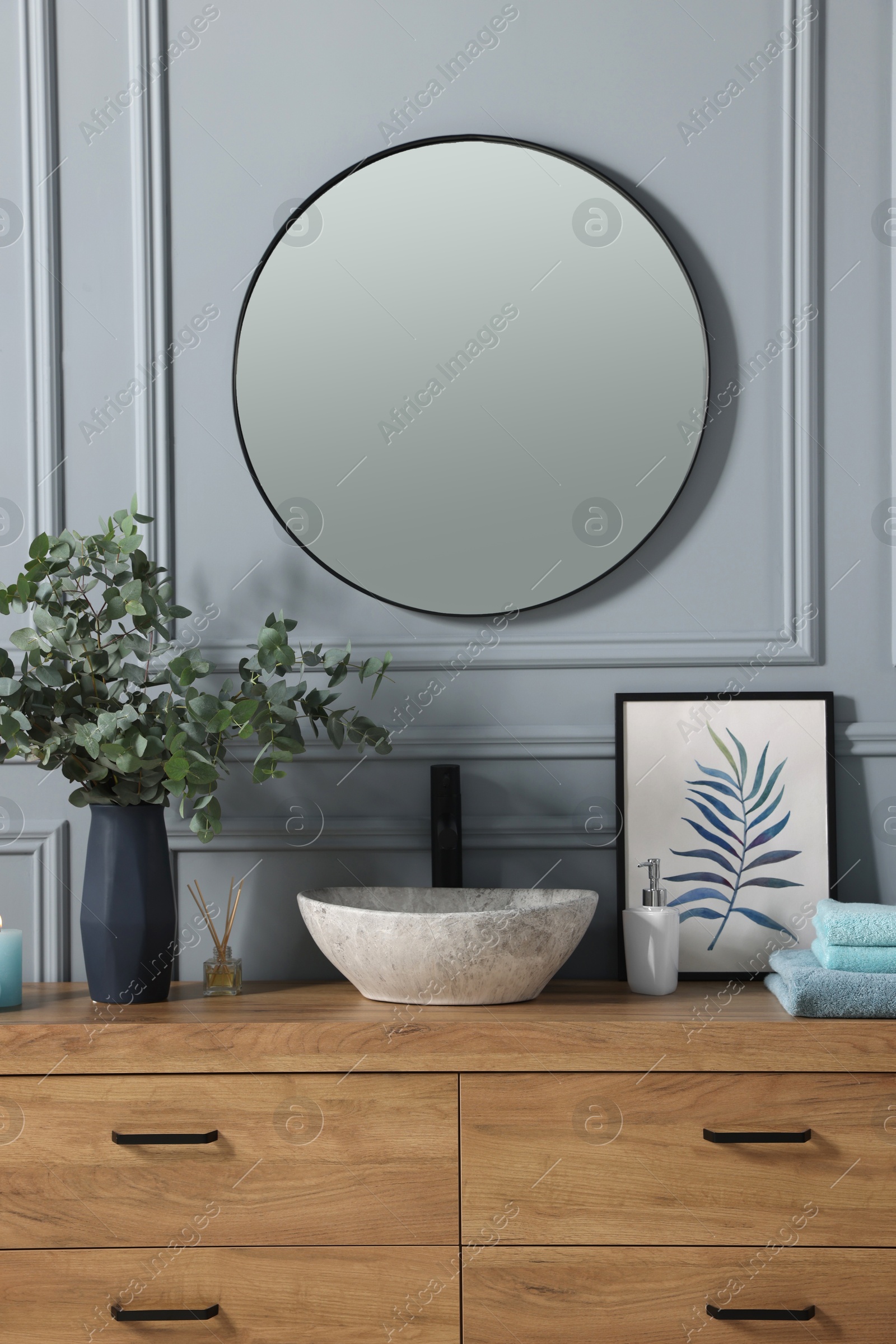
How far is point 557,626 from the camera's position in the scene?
55.9 inches

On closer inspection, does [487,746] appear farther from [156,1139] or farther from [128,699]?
[156,1139]

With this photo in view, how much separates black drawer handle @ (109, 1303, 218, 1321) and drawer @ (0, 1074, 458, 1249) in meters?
0.07

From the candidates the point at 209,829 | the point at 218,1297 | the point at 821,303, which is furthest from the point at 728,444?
the point at 218,1297

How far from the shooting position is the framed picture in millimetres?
1332

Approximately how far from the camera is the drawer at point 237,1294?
1004 mm

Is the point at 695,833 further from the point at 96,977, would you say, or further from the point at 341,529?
the point at 96,977

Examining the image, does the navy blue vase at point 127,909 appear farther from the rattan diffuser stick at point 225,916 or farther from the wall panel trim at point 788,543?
the wall panel trim at point 788,543

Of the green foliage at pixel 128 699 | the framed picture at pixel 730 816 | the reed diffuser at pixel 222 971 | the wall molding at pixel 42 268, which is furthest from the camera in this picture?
the wall molding at pixel 42 268

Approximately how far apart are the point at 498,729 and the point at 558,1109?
0.56 meters

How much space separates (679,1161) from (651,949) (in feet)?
0.84

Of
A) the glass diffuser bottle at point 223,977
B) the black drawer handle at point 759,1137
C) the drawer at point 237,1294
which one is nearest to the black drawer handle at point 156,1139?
the drawer at point 237,1294

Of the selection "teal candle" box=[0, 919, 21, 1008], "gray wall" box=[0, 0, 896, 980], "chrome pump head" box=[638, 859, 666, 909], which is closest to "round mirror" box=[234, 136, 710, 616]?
"gray wall" box=[0, 0, 896, 980]

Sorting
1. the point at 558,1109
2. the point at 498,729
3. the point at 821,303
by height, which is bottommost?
the point at 558,1109

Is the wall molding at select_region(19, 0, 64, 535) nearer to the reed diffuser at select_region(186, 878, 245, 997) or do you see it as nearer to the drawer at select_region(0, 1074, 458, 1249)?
the reed diffuser at select_region(186, 878, 245, 997)
